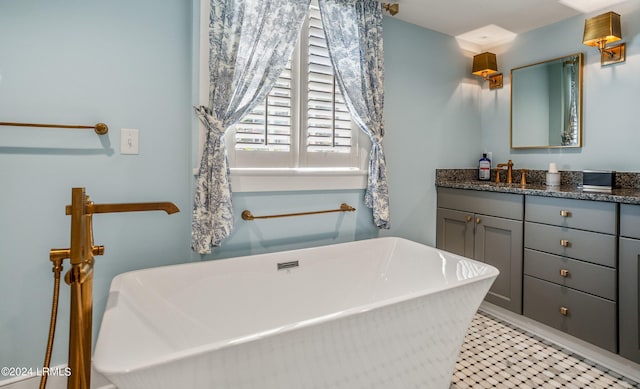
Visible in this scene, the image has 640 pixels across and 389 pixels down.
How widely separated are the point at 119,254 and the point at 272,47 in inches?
55.2

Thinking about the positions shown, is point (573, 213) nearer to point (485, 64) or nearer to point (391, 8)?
point (485, 64)

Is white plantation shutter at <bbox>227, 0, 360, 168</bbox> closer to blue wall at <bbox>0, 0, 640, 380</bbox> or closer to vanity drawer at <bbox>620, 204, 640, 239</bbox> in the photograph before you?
blue wall at <bbox>0, 0, 640, 380</bbox>

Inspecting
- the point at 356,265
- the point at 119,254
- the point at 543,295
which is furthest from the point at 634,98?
the point at 119,254

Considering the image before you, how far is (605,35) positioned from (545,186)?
1.04 m

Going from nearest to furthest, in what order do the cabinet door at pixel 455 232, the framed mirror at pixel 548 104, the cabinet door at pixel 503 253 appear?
the cabinet door at pixel 503 253
the framed mirror at pixel 548 104
the cabinet door at pixel 455 232

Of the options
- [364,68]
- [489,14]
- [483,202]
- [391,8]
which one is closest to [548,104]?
[489,14]

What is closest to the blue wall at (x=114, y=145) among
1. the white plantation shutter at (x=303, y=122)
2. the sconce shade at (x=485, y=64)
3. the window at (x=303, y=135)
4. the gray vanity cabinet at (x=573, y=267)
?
the window at (x=303, y=135)

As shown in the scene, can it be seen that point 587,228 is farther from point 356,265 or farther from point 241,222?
point 241,222

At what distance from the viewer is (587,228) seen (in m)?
1.99

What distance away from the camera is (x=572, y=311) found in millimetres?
2072

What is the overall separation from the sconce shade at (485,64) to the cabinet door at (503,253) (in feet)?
4.34

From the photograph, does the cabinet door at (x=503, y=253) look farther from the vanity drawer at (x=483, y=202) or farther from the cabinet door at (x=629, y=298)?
the cabinet door at (x=629, y=298)

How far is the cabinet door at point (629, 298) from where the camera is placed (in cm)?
179

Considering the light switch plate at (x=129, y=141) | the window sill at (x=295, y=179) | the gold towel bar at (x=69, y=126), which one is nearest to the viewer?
the gold towel bar at (x=69, y=126)
